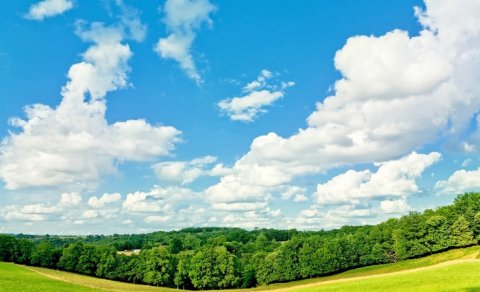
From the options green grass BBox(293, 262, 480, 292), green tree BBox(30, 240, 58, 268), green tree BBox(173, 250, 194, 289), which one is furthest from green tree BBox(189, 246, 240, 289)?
green grass BBox(293, 262, 480, 292)

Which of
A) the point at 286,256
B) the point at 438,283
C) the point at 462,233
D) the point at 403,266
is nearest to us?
the point at 438,283

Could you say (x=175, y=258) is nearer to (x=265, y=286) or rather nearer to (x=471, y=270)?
(x=265, y=286)

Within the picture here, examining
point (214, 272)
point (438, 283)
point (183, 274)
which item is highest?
point (438, 283)

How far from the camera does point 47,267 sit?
146 m

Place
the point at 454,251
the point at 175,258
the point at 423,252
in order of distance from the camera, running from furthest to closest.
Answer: the point at 175,258 < the point at 423,252 < the point at 454,251

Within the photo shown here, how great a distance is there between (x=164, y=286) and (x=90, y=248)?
1155 inches

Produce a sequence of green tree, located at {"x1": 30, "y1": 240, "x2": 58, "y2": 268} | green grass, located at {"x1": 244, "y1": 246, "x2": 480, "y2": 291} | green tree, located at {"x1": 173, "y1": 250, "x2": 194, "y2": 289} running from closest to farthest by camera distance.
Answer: green grass, located at {"x1": 244, "y1": 246, "x2": 480, "y2": 291} → green tree, located at {"x1": 173, "y1": 250, "x2": 194, "y2": 289} → green tree, located at {"x1": 30, "y1": 240, "x2": 58, "y2": 268}

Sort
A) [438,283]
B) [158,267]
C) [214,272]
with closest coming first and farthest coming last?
[438,283], [214,272], [158,267]

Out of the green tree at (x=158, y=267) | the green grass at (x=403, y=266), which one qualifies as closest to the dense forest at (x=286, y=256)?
the green tree at (x=158, y=267)

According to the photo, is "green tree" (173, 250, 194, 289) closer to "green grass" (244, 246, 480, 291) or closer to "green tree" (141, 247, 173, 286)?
"green tree" (141, 247, 173, 286)

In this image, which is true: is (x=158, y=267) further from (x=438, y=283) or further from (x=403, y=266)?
(x=438, y=283)

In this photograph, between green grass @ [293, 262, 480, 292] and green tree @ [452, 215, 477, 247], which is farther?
green tree @ [452, 215, 477, 247]

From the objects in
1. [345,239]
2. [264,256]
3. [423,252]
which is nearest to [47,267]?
[264,256]

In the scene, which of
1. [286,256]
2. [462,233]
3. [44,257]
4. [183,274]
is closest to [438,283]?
[462,233]
